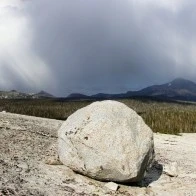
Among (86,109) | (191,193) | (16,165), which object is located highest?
(86,109)

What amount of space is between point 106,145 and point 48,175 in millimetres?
3244

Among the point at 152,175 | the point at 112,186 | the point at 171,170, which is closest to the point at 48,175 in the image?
the point at 112,186

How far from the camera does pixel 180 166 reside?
29.8 m

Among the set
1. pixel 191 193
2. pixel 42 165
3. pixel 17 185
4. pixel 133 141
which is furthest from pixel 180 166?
pixel 17 185

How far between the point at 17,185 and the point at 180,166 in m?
14.3

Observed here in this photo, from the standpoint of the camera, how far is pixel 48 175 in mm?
21562

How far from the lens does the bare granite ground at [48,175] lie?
19562 mm

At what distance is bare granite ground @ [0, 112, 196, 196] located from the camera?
64.2 feet

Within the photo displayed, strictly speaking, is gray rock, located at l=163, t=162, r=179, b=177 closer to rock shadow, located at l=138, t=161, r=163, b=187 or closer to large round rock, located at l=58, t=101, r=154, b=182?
rock shadow, located at l=138, t=161, r=163, b=187

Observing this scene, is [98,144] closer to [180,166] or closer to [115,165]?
[115,165]

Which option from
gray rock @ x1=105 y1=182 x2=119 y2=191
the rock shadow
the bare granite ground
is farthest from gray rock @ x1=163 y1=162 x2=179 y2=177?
gray rock @ x1=105 y1=182 x2=119 y2=191

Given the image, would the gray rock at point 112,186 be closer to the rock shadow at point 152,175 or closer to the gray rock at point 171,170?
the rock shadow at point 152,175

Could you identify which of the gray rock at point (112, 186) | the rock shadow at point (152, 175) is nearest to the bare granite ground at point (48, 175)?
the rock shadow at point (152, 175)

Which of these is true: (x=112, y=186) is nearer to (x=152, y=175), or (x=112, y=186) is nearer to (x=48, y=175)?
(x=48, y=175)
